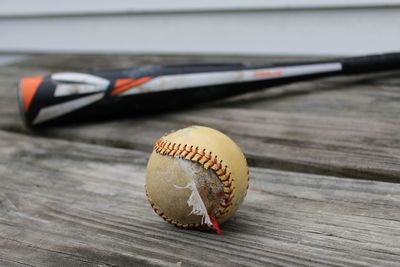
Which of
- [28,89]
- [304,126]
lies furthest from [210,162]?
[28,89]

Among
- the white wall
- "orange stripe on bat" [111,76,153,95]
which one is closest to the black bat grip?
the white wall

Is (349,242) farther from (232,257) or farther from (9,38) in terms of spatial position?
(9,38)

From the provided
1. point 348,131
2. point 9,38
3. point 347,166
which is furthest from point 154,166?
point 9,38

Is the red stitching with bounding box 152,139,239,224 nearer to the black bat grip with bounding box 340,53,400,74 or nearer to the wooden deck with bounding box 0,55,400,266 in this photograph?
the wooden deck with bounding box 0,55,400,266

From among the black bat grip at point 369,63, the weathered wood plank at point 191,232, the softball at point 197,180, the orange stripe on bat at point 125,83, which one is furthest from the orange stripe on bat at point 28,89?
the black bat grip at point 369,63

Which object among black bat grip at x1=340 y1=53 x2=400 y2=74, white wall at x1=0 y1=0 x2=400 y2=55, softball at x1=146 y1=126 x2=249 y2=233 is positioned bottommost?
white wall at x1=0 y1=0 x2=400 y2=55
